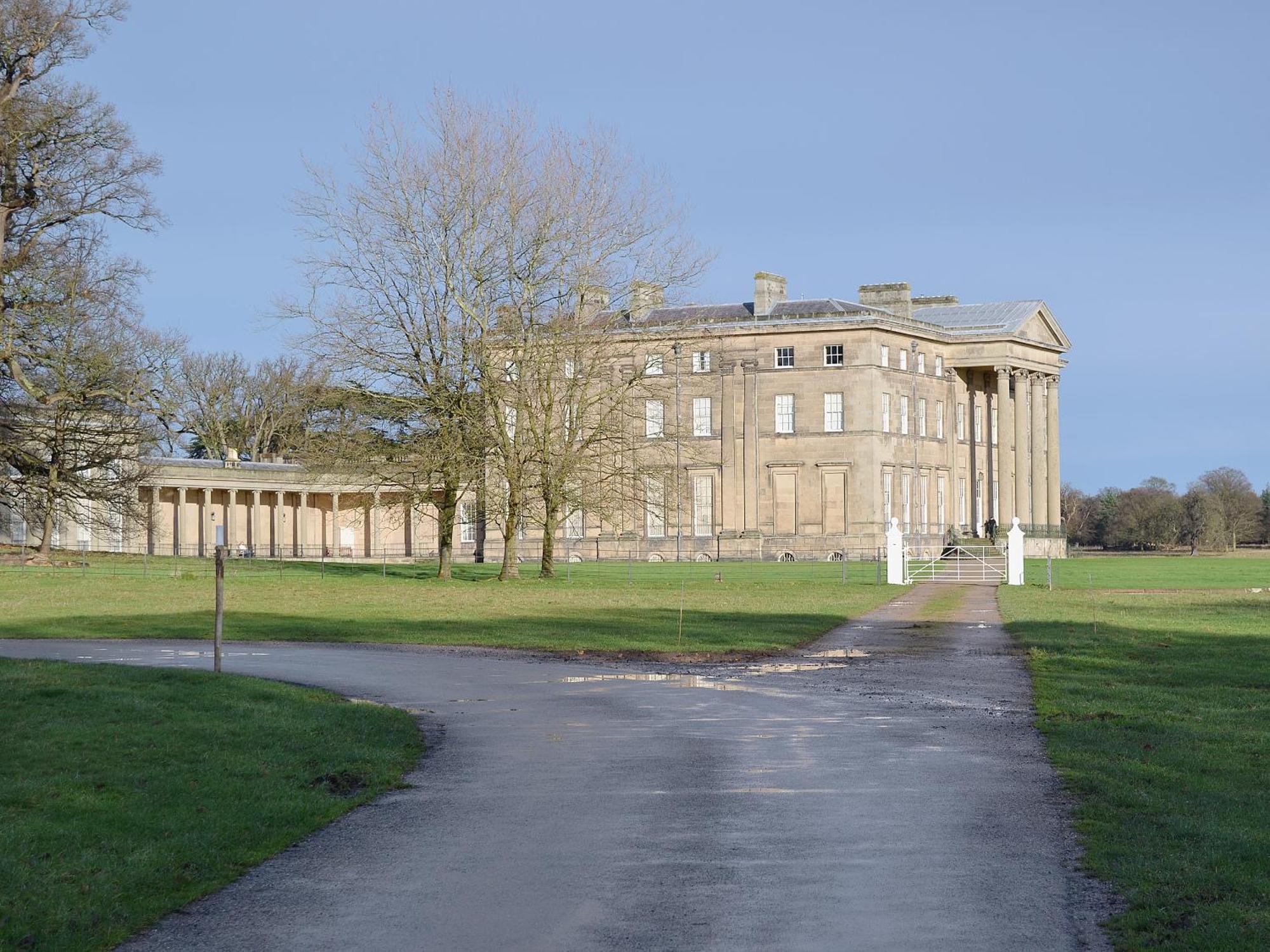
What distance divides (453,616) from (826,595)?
13.8 metres

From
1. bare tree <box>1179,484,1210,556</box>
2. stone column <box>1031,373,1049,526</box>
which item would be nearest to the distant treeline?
bare tree <box>1179,484,1210,556</box>

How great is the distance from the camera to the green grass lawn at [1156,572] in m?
53.8

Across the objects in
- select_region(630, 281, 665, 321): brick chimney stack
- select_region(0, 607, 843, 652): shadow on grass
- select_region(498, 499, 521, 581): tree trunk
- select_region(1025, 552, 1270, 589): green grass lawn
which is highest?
select_region(630, 281, 665, 321): brick chimney stack

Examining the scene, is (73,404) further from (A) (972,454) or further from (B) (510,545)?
(A) (972,454)

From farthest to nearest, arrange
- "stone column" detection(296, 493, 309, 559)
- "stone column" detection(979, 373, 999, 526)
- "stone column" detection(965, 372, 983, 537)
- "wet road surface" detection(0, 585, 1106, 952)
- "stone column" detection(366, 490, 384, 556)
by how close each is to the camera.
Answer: "stone column" detection(366, 490, 384, 556) < "stone column" detection(296, 493, 309, 559) < "stone column" detection(979, 373, 999, 526) < "stone column" detection(965, 372, 983, 537) < "wet road surface" detection(0, 585, 1106, 952)

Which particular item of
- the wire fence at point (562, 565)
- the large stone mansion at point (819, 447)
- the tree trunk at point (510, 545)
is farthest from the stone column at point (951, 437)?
the tree trunk at point (510, 545)

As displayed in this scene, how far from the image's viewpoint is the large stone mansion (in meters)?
92.6

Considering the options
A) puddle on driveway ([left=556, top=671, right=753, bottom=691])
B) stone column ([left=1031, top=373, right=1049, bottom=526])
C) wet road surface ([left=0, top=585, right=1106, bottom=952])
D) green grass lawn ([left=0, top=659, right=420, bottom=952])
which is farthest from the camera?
stone column ([left=1031, top=373, right=1049, bottom=526])

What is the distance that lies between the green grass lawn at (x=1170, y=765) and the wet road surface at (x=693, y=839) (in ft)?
1.07

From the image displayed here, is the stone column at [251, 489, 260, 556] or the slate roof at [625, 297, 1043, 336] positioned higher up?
the slate roof at [625, 297, 1043, 336]

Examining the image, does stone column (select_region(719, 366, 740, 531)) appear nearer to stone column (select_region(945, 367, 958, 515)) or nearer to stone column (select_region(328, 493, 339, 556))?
stone column (select_region(945, 367, 958, 515))

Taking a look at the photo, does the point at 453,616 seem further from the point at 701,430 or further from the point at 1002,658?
the point at 701,430

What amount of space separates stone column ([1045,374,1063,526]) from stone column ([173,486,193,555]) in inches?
2270

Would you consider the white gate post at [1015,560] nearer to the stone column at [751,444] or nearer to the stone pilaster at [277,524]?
the stone column at [751,444]
